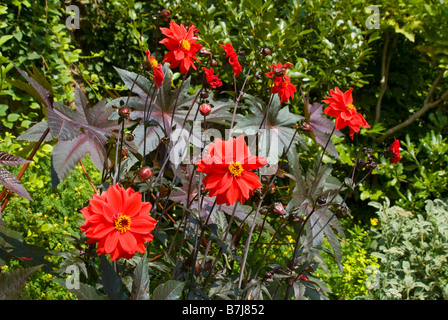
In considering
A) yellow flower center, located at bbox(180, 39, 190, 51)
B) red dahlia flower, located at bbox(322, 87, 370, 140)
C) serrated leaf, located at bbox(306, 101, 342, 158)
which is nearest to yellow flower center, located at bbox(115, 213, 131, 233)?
yellow flower center, located at bbox(180, 39, 190, 51)

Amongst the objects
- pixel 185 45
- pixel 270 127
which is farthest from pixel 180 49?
pixel 270 127

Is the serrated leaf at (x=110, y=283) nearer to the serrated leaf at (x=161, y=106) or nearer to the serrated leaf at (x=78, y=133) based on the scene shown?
the serrated leaf at (x=78, y=133)

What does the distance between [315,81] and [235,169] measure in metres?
1.83

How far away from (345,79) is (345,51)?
0.19 meters

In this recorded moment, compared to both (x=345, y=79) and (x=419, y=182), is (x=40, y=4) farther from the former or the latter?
(x=419, y=182)

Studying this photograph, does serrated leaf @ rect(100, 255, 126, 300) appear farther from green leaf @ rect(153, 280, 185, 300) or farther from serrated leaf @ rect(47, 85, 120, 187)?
serrated leaf @ rect(47, 85, 120, 187)

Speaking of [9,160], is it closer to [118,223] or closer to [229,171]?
[118,223]

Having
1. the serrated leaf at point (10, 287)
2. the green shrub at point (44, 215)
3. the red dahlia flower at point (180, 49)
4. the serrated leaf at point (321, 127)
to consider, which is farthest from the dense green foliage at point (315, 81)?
the serrated leaf at point (10, 287)

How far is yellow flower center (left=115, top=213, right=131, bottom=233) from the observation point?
36.6 inches

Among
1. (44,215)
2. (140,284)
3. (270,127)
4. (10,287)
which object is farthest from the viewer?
(44,215)

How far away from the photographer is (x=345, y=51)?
268 centimetres

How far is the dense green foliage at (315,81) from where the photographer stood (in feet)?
7.18

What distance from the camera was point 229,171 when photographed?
3.33 ft

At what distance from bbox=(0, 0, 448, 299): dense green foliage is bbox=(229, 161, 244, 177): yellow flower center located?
3.00 ft
